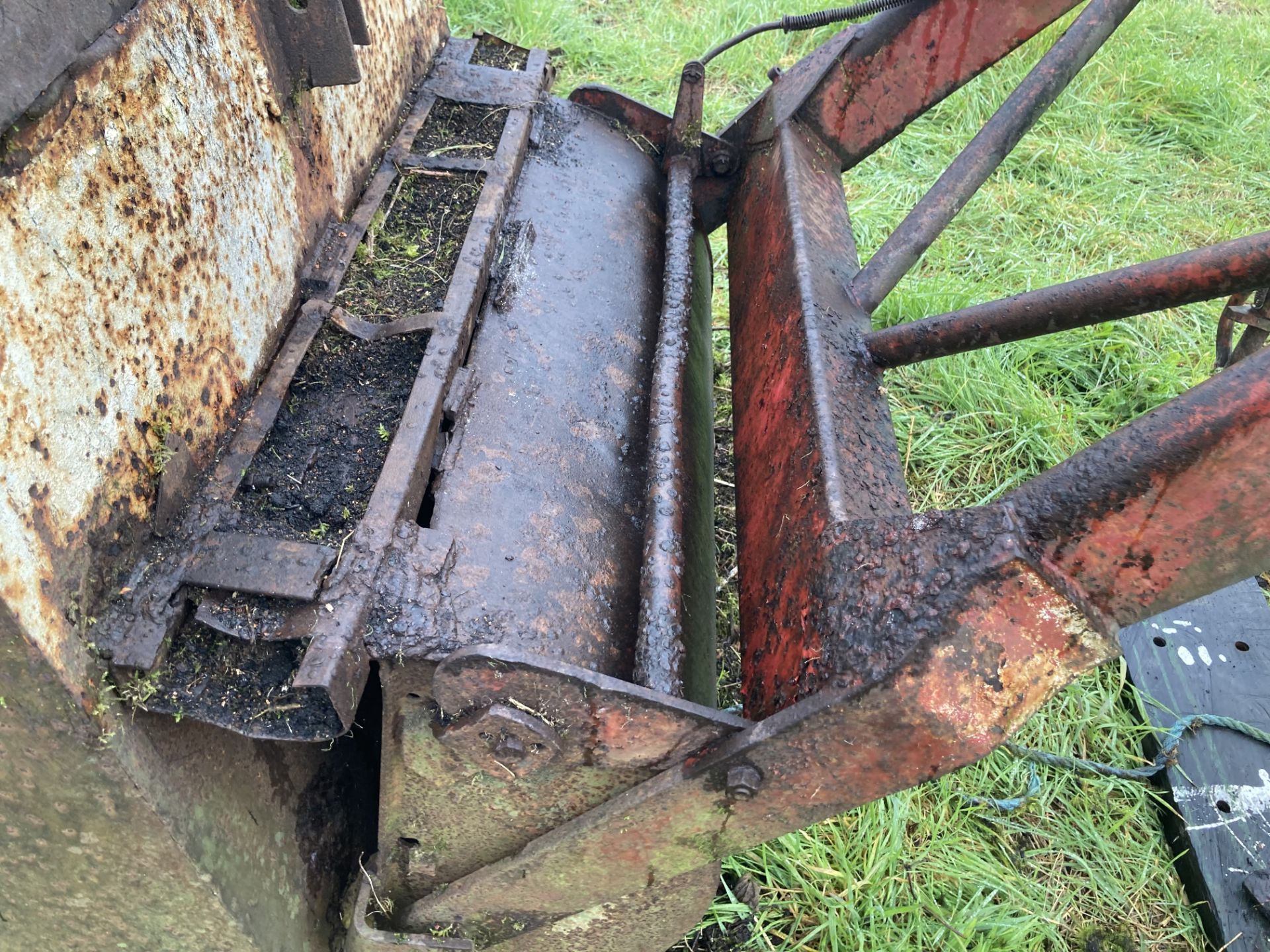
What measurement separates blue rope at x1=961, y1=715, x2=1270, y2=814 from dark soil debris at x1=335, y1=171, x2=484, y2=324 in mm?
1862

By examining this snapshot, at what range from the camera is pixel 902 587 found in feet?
3.50

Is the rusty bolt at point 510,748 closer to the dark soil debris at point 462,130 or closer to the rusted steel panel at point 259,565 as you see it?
the rusted steel panel at point 259,565

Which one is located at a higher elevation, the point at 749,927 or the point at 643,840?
the point at 643,840

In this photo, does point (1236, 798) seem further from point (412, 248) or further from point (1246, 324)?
point (412, 248)

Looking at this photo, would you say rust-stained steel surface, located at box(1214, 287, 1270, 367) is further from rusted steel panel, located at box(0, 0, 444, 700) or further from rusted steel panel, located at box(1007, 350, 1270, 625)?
rusted steel panel, located at box(0, 0, 444, 700)

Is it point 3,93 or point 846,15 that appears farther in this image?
point 846,15

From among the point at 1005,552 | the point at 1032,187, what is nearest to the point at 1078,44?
the point at 1005,552

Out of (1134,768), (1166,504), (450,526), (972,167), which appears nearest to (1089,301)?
(972,167)

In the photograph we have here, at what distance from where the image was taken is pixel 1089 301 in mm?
1476

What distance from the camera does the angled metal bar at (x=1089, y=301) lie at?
1348 mm

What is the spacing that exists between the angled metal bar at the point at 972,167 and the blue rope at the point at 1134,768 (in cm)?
141

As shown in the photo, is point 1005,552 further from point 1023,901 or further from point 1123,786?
point 1123,786

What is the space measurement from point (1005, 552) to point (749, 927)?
4.83 ft

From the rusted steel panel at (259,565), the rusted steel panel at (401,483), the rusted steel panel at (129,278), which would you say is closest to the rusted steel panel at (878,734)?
the rusted steel panel at (401,483)
